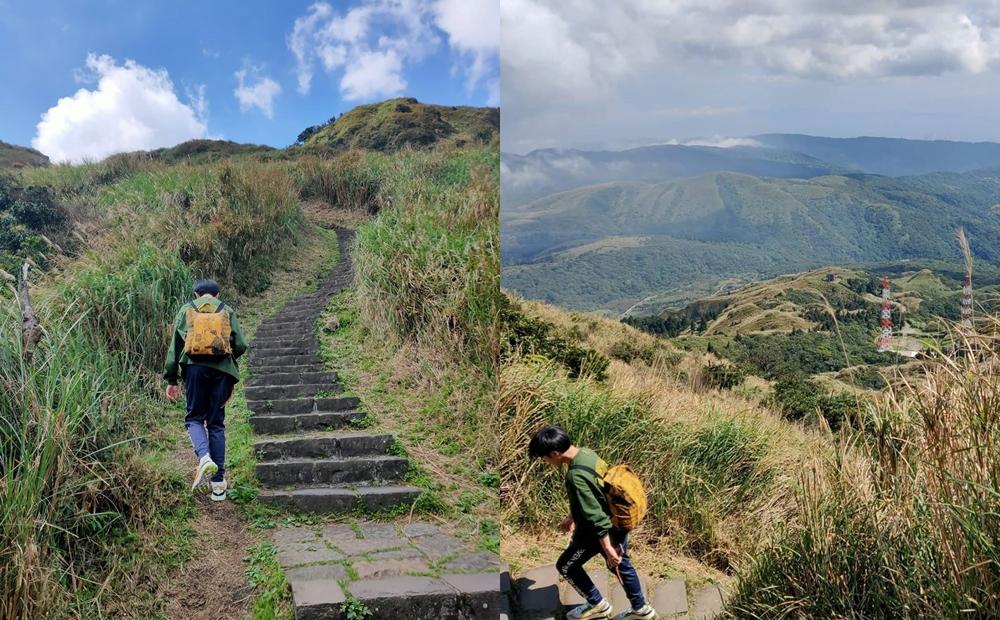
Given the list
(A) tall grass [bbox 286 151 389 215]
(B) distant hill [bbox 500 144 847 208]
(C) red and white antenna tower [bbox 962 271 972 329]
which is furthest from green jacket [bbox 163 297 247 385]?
(C) red and white antenna tower [bbox 962 271 972 329]

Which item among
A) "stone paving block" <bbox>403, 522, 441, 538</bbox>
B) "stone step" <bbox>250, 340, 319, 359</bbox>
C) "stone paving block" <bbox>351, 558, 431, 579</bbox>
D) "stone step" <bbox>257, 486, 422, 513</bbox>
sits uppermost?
"stone step" <bbox>250, 340, 319, 359</bbox>

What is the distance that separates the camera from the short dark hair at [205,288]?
296 cm

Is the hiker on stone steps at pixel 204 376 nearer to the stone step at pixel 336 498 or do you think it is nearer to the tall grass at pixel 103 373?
the tall grass at pixel 103 373

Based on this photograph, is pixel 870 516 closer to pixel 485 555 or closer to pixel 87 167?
pixel 485 555

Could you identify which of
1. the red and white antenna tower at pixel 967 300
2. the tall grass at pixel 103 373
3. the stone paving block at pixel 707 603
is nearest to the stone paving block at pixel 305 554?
the tall grass at pixel 103 373

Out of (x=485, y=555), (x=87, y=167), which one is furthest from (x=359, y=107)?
(x=485, y=555)

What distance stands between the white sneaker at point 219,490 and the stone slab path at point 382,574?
0.91 feet

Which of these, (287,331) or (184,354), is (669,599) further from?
(184,354)

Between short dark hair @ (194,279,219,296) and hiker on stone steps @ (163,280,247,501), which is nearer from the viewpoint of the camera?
hiker on stone steps @ (163,280,247,501)

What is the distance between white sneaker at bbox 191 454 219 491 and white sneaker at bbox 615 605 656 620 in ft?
6.48

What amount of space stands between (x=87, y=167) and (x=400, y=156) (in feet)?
5.38

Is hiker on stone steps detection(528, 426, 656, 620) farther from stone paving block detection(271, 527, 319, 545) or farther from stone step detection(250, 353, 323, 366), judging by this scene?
stone step detection(250, 353, 323, 366)

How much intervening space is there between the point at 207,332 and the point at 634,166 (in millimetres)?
7795

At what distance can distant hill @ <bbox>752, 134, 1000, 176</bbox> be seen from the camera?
11.0 m
